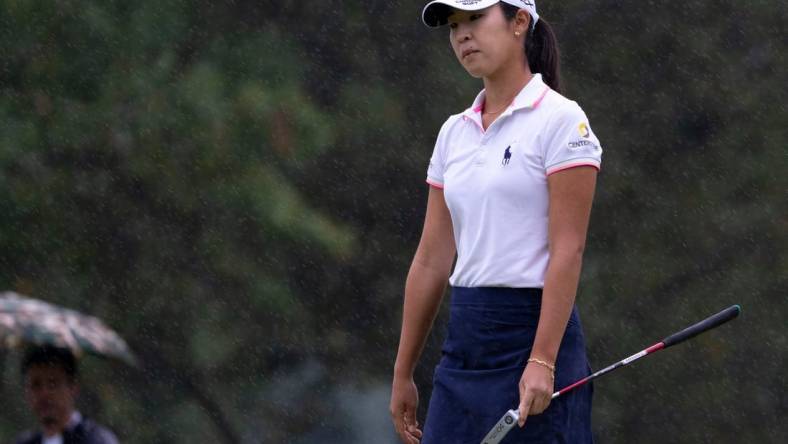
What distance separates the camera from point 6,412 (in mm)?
8023

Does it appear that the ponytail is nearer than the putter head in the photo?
No

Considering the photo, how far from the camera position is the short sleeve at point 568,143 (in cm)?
284

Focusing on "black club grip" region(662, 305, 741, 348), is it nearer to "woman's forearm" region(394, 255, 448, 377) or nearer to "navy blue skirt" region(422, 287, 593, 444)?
"navy blue skirt" region(422, 287, 593, 444)

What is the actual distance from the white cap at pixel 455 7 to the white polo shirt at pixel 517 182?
17cm

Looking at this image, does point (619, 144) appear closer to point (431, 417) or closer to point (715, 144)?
point (715, 144)

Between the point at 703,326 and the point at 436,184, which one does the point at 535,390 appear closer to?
the point at 703,326

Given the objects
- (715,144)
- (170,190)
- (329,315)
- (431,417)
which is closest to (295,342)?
(329,315)

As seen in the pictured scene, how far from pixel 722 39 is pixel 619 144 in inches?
32.0

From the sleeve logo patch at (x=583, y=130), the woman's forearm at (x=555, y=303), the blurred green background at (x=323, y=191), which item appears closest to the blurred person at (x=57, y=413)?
Answer: the woman's forearm at (x=555, y=303)

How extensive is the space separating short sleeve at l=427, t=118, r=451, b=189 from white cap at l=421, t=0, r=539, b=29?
226mm

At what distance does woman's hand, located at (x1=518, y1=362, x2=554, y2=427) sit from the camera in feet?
9.27

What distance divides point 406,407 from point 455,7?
909 millimetres

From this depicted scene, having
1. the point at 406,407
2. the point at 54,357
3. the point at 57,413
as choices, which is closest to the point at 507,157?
the point at 406,407

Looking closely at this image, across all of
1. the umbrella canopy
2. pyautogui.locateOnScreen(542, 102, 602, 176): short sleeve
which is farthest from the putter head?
the umbrella canopy
